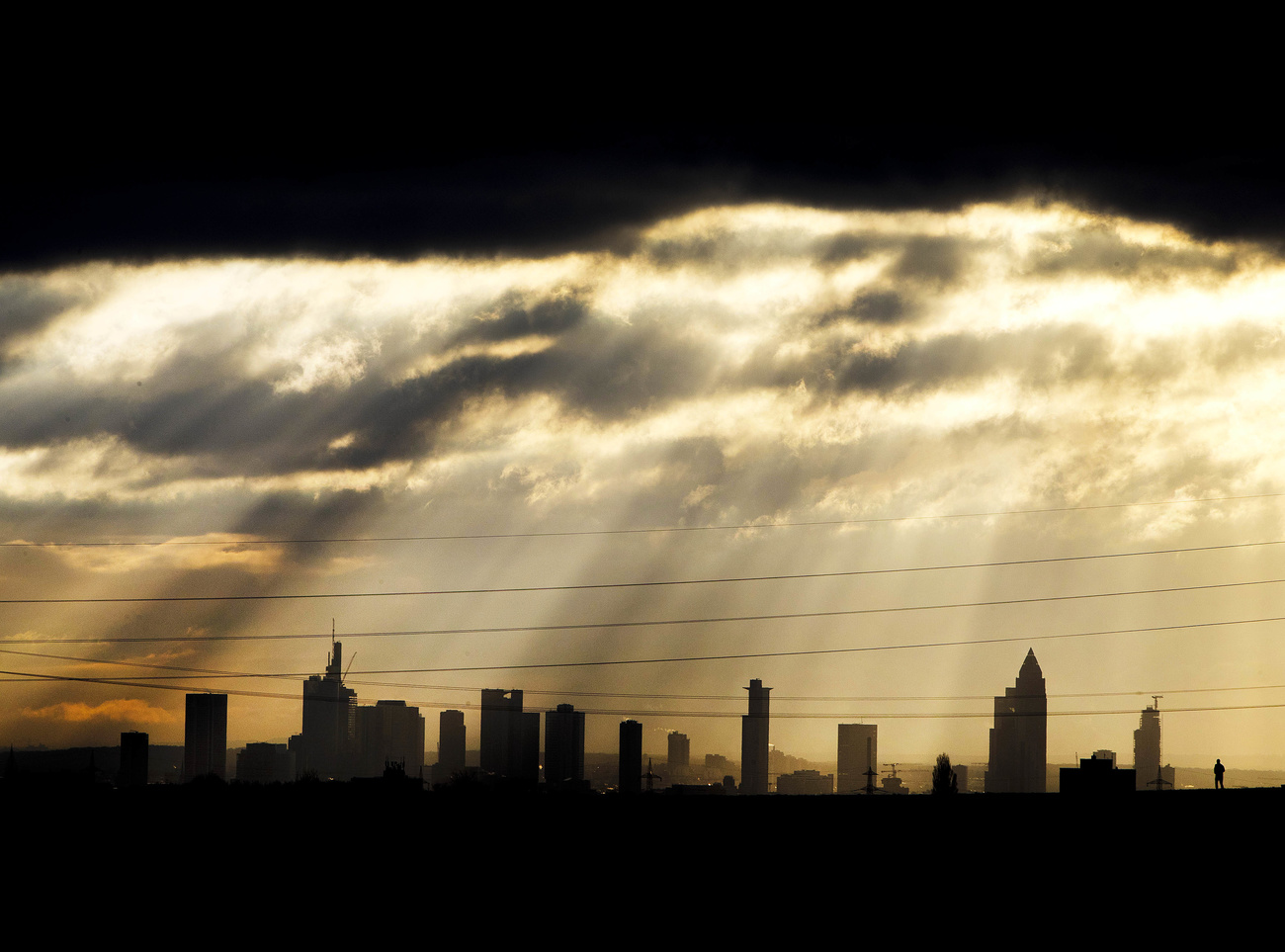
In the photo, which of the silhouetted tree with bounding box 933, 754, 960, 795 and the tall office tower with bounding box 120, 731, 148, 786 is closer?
the silhouetted tree with bounding box 933, 754, 960, 795

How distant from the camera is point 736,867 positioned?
30562 mm

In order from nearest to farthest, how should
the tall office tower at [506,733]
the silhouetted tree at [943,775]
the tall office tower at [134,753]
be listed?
the silhouetted tree at [943,775]
the tall office tower at [134,753]
the tall office tower at [506,733]

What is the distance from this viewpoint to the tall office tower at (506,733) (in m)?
176

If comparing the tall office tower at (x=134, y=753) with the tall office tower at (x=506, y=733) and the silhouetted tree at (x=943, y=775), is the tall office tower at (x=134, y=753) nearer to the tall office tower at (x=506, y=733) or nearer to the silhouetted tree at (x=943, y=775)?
the tall office tower at (x=506, y=733)

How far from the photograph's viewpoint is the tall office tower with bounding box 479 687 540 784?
176 metres

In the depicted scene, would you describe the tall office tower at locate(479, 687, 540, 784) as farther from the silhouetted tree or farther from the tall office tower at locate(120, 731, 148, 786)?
the silhouetted tree

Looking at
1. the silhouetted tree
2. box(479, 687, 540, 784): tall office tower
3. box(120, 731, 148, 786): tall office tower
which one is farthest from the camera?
box(479, 687, 540, 784): tall office tower

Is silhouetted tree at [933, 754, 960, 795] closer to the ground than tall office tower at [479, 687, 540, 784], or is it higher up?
higher up

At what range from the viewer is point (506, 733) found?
185500 millimetres

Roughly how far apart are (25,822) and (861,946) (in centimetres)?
2191

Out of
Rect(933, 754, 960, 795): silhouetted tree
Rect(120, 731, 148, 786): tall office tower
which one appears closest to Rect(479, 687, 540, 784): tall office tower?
Rect(120, 731, 148, 786): tall office tower

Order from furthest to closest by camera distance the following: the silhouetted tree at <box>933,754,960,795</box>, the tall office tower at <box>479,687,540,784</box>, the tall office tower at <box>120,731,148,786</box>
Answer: the tall office tower at <box>479,687,540,784</box>, the tall office tower at <box>120,731,148,786</box>, the silhouetted tree at <box>933,754,960,795</box>

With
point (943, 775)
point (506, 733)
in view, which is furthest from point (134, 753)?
point (943, 775)

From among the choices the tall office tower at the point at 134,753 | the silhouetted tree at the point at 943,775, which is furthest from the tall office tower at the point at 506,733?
the silhouetted tree at the point at 943,775
